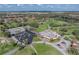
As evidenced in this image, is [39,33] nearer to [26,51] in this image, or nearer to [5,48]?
[26,51]

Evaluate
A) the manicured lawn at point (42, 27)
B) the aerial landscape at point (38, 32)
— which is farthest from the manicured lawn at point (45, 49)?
the manicured lawn at point (42, 27)

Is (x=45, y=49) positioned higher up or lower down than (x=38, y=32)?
lower down

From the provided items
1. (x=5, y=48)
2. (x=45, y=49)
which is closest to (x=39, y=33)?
(x=45, y=49)

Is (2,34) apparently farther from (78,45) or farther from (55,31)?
(78,45)

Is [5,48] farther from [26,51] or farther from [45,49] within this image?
[45,49]

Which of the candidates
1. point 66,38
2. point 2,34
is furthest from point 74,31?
point 2,34

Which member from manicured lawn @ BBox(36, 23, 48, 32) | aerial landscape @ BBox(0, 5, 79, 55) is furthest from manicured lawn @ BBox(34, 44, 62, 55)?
manicured lawn @ BBox(36, 23, 48, 32)

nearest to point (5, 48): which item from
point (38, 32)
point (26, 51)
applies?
point (26, 51)

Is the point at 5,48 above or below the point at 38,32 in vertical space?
below

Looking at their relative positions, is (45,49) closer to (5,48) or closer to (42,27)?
(42,27)
